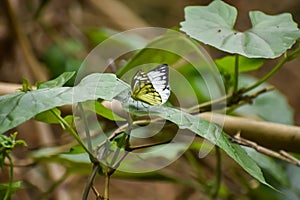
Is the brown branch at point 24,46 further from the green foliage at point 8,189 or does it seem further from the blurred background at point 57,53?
the green foliage at point 8,189

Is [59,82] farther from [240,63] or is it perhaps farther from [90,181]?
[240,63]

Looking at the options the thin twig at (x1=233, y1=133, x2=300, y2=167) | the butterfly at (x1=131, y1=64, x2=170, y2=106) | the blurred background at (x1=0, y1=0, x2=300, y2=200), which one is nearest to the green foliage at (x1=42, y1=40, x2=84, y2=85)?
the blurred background at (x1=0, y1=0, x2=300, y2=200)

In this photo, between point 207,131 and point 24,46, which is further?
point 24,46

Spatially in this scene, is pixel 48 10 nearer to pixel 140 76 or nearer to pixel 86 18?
A: pixel 86 18

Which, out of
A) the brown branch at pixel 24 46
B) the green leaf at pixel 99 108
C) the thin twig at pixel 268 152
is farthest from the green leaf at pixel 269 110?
the brown branch at pixel 24 46

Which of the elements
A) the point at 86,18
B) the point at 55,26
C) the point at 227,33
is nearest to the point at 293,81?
the point at 86,18

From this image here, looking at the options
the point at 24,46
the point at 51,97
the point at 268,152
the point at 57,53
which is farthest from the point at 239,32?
the point at 57,53
